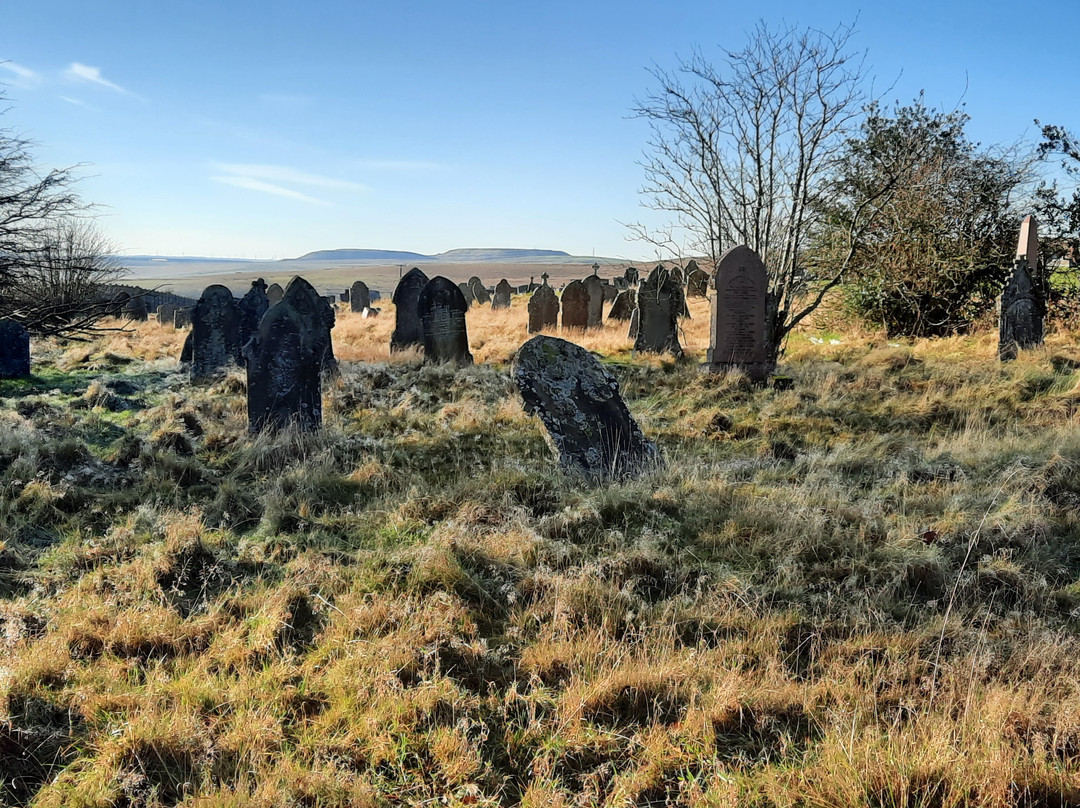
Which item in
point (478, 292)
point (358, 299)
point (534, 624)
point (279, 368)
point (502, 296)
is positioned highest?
point (478, 292)

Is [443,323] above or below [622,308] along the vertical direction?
below

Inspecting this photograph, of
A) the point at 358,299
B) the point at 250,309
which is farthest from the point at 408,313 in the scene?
the point at 358,299

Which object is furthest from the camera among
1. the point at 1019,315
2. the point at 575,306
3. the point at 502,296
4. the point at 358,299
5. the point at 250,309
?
the point at 358,299

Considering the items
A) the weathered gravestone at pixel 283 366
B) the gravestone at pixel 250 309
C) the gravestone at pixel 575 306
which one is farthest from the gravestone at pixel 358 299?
the weathered gravestone at pixel 283 366

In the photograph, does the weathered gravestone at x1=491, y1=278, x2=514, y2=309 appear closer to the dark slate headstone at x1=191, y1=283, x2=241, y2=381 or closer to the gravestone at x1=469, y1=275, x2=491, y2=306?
the gravestone at x1=469, y1=275, x2=491, y2=306

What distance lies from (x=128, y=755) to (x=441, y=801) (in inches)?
47.1

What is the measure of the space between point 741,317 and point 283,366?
22.8 feet

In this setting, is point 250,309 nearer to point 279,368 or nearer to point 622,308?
point 279,368

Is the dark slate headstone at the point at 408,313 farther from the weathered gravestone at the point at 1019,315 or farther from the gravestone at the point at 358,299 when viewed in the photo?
the gravestone at the point at 358,299

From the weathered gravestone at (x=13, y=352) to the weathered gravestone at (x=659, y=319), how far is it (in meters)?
11.2

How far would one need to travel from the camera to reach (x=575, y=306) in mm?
19344

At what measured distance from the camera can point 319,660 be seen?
3260mm

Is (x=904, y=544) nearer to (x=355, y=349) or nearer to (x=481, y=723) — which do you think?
(x=481, y=723)

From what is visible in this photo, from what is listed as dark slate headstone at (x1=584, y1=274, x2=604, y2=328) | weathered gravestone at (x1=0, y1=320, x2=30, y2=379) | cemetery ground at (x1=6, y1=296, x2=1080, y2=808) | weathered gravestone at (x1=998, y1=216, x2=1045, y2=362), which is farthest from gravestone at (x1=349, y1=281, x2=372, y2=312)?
cemetery ground at (x1=6, y1=296, x2=1080, y2=808)
